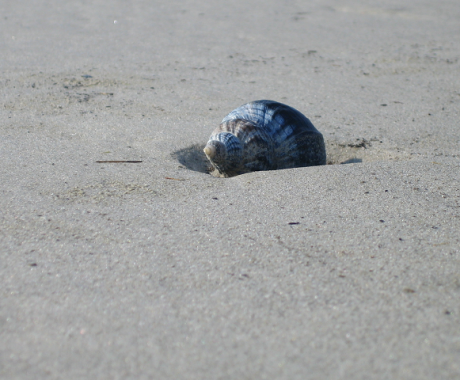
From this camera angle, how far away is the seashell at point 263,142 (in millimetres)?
2811

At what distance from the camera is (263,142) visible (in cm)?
284

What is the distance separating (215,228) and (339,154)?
140 cm

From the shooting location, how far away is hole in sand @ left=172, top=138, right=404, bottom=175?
10.3ft

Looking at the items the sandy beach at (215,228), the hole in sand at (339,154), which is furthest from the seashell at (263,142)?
the hole in sand at (339,154)

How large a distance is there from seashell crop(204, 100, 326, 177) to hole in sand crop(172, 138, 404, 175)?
262 mm

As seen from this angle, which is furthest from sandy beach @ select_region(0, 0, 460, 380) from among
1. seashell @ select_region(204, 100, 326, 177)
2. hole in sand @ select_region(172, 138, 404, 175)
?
seashell @ select_region(204, 100, 326, 177)

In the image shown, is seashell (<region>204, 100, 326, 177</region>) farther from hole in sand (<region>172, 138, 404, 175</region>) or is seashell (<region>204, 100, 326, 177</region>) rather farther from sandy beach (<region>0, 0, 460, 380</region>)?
hole in sand (<region>172, 138, 404, 175</region>)

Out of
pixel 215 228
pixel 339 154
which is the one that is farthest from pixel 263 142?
pixel 215 228

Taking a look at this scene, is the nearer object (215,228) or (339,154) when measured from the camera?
(215,228)

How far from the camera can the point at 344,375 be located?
141 cm

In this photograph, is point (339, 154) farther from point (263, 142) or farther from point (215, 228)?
point (215, 228)

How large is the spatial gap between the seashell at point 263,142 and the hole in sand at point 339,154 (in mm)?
262

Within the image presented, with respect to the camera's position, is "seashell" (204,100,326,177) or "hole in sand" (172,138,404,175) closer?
"seashell" (204,100,326,177)

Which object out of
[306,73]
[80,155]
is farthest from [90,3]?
[80,155]
